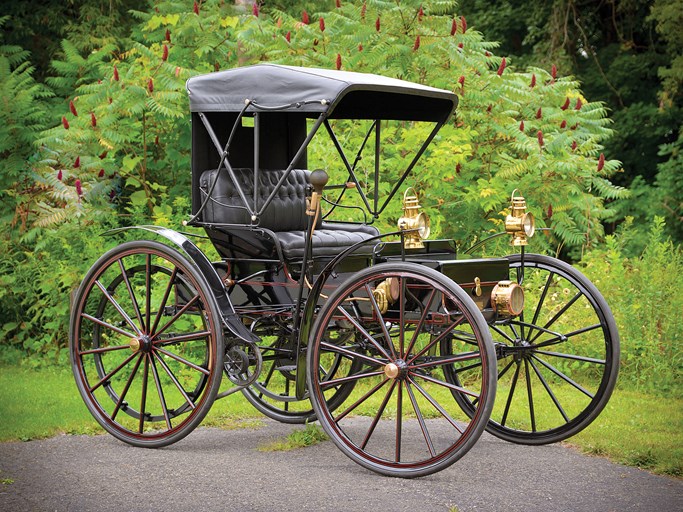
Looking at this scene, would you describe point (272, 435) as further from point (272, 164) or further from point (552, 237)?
point (552, 237)

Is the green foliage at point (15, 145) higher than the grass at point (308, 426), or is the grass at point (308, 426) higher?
the green foliage at point (15, 145)

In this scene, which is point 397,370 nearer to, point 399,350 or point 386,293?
point 399,350

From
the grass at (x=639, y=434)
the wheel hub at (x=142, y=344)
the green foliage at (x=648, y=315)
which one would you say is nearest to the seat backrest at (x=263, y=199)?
the wheel hub at (x=142, y=344)

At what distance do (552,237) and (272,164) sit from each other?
14.4 ft

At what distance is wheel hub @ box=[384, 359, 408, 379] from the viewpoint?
5371 mm

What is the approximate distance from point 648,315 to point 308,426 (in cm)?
337

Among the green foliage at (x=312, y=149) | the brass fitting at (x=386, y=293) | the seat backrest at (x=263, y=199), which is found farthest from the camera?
the green foliage at (x=312, y=149)

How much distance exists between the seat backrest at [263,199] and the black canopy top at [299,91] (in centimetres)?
54

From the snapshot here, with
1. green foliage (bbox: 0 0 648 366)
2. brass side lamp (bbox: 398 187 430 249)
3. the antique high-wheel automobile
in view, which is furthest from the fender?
green foliage (bbox: 0 0 648 366)

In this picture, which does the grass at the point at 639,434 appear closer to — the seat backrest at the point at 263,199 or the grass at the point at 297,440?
the grass at the point at 297,440

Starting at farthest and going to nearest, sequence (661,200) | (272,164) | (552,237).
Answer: (661,200), (552,237), (272,164)

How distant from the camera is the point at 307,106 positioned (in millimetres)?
5699

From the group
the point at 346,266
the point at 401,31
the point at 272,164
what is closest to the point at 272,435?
the point at 346,266

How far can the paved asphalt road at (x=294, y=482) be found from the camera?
500cm
